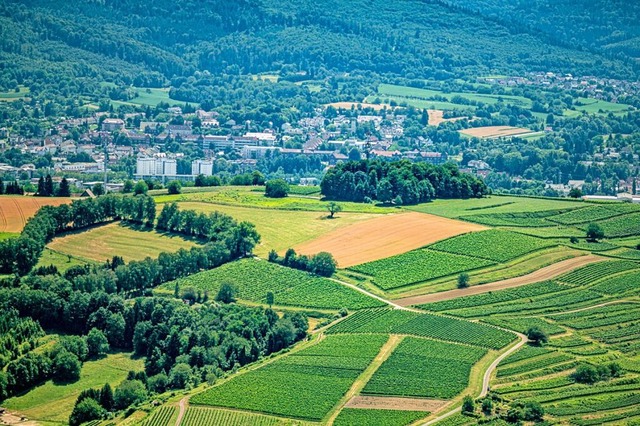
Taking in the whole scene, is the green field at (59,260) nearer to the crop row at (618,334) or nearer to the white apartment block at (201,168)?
the crop row at (618,334)

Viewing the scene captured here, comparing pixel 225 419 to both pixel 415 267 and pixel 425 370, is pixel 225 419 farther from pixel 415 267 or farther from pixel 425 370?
pixel 415 267

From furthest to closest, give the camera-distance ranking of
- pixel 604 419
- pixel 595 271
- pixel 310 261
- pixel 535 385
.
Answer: pixel 310 261 < pixel 595 271 < pixel 535 385 < pixel 604 419

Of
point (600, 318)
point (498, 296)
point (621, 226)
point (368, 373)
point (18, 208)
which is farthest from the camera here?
point (18, 208)

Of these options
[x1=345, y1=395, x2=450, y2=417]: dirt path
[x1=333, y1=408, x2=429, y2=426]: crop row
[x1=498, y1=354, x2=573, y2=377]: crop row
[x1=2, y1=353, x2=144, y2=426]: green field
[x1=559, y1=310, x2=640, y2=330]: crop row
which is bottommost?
[x1=2, y1=353, x2=144, y2=426]: green field

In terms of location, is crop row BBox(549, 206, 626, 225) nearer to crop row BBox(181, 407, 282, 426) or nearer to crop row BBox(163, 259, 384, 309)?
crop row BBox(163, 259, 384, 309)

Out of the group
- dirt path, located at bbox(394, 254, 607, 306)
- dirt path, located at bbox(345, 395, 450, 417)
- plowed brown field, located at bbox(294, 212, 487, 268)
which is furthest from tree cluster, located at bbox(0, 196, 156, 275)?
dirt path, located at bbox(345, 395, 450, 417)

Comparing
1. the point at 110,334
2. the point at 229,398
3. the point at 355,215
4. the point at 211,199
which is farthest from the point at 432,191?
the point at 229,398

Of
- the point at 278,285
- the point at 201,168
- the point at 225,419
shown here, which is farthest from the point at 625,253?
the point at 201,168

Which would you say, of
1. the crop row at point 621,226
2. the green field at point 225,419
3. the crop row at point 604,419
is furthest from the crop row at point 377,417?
the crop row at point 621,226
